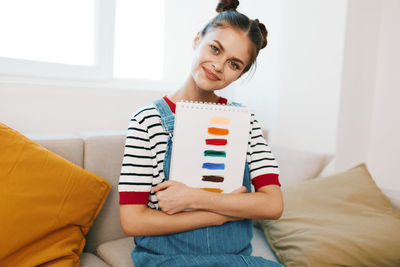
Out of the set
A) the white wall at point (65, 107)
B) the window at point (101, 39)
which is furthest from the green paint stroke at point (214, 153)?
the window at point (101, 39)

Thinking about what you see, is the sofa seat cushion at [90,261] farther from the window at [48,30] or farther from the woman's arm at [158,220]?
the window at [48,30]

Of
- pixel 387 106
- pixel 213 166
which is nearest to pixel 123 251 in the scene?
pixel 213 166

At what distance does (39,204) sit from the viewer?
35.0 inches

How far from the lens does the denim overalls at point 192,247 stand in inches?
Answer: 33.6

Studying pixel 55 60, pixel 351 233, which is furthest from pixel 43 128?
pixel 351 233

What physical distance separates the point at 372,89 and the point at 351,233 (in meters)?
1.14

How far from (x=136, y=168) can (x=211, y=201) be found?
21 centimetres

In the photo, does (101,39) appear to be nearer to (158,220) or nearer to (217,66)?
(217,66)

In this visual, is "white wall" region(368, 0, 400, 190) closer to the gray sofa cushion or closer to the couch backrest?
the couch backrest

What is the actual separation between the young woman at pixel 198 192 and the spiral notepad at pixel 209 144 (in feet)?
0.12

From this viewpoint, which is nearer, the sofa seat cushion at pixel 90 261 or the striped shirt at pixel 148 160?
the striped shirt at pixel 148 160

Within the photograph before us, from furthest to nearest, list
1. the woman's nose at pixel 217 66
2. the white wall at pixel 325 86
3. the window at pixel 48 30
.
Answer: the white wall at pixel 325 86 < the window at pixel 48 30 < the woman's nose at pixel 217 66

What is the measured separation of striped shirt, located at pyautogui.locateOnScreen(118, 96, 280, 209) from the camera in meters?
0.83

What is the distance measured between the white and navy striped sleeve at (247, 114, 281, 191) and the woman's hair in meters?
0.21
